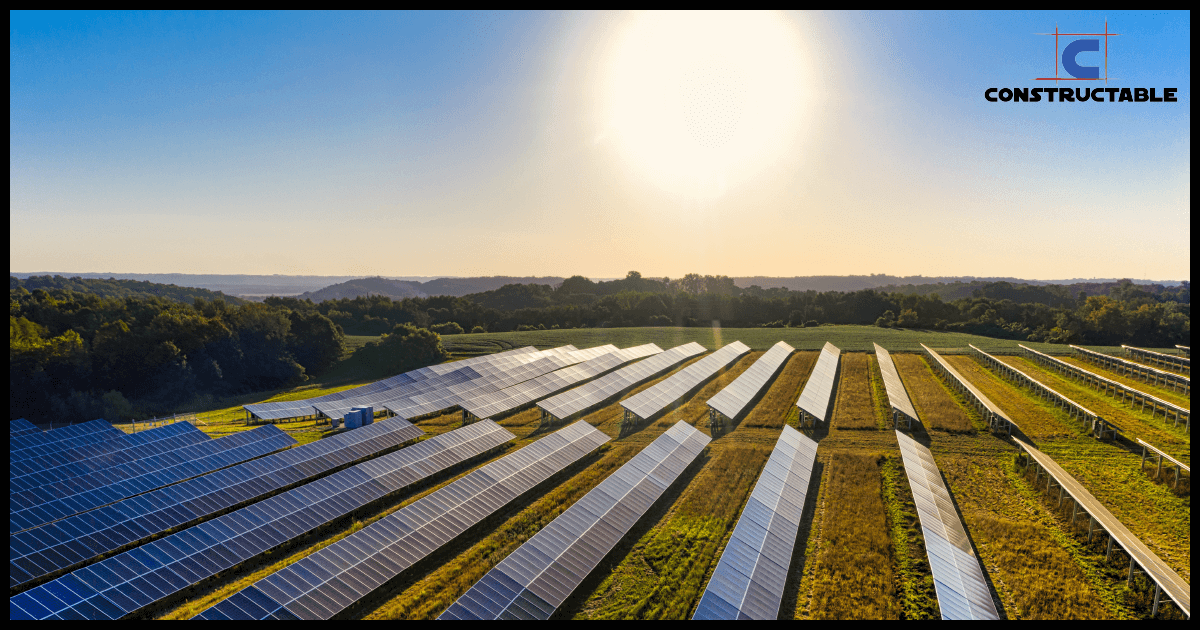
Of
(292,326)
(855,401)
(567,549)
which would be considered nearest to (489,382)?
(855,401)

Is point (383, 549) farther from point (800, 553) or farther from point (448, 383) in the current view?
point (448, 383)

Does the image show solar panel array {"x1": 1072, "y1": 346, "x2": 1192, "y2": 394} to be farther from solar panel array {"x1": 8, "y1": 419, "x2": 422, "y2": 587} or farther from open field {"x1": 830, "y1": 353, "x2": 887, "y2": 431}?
solar panel array {"x1": 8, "y1": 419, "x2": 422, "y2": 587}

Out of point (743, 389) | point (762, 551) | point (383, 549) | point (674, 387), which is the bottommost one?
point (383, 549)

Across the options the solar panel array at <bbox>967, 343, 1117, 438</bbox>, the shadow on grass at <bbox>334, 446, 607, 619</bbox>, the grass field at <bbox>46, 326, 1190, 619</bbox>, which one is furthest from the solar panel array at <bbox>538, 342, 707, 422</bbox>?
the solar panel array at <bbox>967, 343, 1117, 438</bbox>

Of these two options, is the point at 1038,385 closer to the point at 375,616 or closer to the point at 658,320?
the point at 375,616

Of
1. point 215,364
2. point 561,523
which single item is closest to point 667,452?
point 561,523

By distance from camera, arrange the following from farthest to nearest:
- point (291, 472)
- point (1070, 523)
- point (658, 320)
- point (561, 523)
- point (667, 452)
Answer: point (658, 320) < point (667, 452) < point (291, 472) < point (1070, 523) < point (561, 523)
